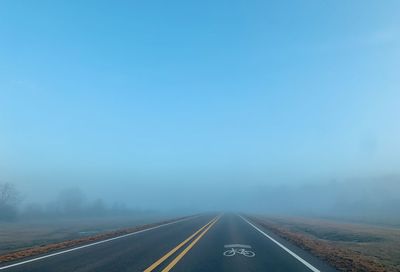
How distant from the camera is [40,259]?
12.6 metres

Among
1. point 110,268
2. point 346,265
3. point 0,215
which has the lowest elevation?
point 346,265

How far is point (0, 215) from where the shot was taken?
3708 inches

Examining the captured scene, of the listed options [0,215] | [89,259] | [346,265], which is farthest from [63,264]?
[0,215]

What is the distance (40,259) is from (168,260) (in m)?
4.60

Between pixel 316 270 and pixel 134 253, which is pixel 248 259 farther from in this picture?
pixel 134 253

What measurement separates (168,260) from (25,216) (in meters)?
114

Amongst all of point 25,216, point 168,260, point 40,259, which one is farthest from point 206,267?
point 25,216

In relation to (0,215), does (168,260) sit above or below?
below

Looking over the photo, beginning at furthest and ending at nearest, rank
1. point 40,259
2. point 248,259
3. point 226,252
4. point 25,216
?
point 25,216 < point 226,252 < point 248,259 < point 40,259

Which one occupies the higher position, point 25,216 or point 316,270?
point 25,216

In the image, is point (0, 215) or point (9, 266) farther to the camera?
point (0, 215)

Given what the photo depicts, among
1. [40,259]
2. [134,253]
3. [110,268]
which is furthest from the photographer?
[134,253]

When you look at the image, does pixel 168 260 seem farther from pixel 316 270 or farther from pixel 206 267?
pixel 316 270

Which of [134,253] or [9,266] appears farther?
[134,253]
